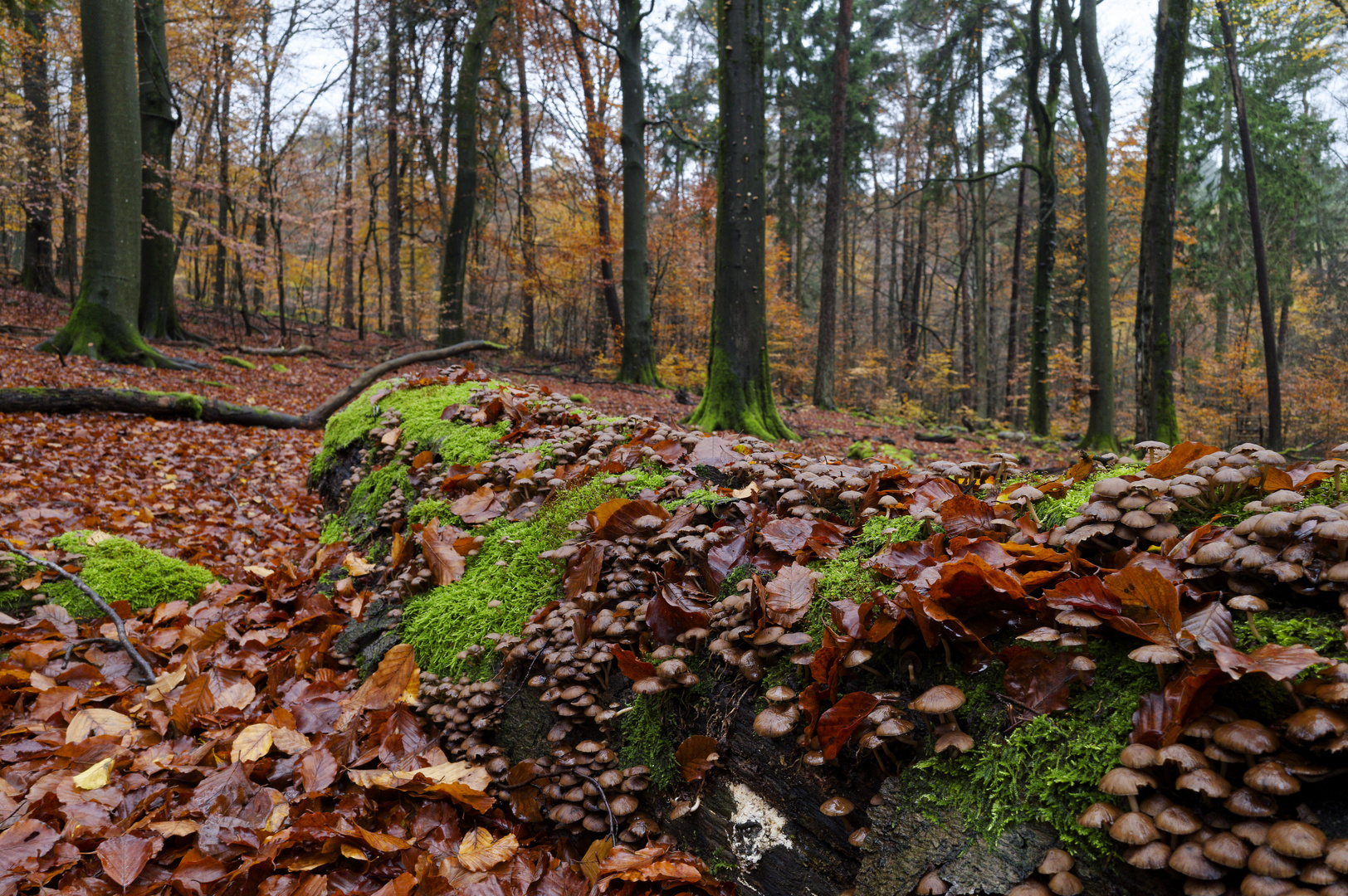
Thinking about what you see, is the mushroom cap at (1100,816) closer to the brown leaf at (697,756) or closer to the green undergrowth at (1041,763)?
the green undergrowth at (1041,763)

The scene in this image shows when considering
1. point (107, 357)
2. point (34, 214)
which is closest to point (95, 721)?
point (107, 357)

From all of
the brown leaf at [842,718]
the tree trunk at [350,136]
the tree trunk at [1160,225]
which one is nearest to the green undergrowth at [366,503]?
the brown leaf at [842,718]

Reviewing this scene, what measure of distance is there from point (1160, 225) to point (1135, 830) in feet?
35.6

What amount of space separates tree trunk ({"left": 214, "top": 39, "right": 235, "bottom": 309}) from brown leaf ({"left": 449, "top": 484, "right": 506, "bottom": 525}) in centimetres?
1495

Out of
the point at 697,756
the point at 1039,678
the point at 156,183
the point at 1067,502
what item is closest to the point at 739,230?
the point at 1067,502

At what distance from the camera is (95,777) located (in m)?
2.24

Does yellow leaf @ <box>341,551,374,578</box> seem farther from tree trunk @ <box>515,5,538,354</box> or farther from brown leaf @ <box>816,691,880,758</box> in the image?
tree trunk @ <box>515,5,538,354</box>

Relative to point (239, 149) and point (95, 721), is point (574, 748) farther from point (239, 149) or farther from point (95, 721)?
point (239, 149)

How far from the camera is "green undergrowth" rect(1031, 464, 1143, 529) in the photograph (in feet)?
6.93

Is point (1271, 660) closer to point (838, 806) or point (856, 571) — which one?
point (838, 806)

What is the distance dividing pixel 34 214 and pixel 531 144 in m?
13.8

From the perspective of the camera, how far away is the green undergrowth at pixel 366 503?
4348 millimetres

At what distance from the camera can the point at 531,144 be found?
2289 centimetres

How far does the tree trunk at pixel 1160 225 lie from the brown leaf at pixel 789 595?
Result: 9.66 metres
